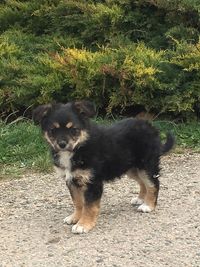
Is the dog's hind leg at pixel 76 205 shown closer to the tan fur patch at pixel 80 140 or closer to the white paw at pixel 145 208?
the tan fur patch at pixel 80 140

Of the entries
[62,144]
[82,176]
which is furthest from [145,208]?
[62,144]

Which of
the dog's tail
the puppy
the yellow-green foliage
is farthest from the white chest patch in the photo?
the yellow-green foliage

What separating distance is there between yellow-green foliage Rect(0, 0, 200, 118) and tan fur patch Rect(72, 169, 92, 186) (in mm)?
3606

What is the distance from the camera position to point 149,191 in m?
6.71

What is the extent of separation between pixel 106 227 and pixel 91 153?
2.47ft

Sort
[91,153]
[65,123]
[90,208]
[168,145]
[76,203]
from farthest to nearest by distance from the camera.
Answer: [168,145] → [76,203] → [91,153] → [90,208] → [65,123]

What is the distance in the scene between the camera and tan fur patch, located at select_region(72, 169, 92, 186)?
20.3ft

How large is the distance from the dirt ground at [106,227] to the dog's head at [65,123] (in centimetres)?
89

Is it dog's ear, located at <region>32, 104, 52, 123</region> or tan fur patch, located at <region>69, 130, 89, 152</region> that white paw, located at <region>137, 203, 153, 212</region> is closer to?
tan fur patch, located at <region>69, 130, 89, 152</region>

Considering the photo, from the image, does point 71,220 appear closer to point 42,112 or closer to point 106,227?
point 106,227

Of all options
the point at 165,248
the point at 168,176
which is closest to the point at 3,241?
the point at 165,248

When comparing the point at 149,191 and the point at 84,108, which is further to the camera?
the point at 149,191

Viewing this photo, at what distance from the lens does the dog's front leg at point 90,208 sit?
6156mm

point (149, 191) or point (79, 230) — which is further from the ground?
point (79, 230)
